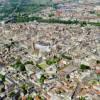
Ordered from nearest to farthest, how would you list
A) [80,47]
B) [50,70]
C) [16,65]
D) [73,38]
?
[50,70]
[16,65]
[80,47]
[73,38]

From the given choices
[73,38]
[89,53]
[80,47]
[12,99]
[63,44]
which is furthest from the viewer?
[73,38]

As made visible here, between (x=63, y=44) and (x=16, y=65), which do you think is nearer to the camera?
(x=16, y=65)

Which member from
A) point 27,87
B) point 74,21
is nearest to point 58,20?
point 74,21

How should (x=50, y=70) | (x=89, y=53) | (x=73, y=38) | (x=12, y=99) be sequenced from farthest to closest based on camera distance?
(x=73, y=38) → (x=89, y=53) → (x=50, y=70) → (x=12, y=99)

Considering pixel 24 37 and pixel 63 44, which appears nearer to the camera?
pixel 63 44

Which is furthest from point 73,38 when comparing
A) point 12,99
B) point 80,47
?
point 12,99

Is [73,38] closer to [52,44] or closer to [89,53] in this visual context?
[52,44]

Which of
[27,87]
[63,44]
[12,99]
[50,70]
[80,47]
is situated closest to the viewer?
[12,99]

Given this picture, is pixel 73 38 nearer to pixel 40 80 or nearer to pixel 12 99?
pixel 40 80

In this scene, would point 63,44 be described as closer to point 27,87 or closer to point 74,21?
point 27,87
